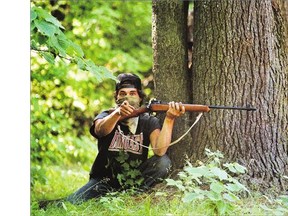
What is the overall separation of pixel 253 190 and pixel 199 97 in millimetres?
553

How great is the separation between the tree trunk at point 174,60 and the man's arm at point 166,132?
10cm

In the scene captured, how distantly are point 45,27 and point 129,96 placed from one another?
2.31 ft

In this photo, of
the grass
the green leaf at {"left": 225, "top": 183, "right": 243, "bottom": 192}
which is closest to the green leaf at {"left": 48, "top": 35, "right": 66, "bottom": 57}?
the grass

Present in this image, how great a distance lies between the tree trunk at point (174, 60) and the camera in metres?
3.13

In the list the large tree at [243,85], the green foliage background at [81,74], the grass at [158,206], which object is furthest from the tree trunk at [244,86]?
the green foliage background at [81,74]

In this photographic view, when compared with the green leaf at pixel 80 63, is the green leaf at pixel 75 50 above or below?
above

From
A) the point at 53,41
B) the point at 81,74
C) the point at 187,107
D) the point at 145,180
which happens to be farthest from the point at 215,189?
the point at 81,74

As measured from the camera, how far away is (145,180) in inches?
122

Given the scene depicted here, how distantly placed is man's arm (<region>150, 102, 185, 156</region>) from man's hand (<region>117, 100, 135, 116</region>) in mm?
184

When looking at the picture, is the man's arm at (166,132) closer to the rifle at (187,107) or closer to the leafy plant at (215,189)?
the rifle at (187,107)

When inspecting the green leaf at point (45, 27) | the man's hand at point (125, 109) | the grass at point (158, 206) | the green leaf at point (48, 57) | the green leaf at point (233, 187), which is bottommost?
the grass at point (158, 206)

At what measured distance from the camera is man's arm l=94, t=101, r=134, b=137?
2996 mm
